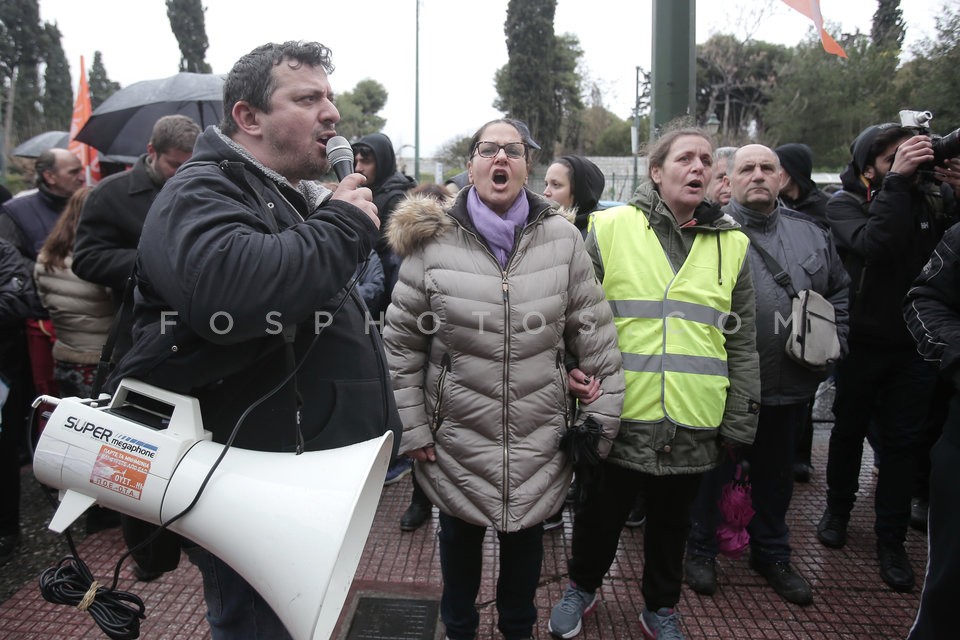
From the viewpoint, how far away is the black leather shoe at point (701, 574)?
10.1 ft

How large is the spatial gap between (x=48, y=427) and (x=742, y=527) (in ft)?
9.88

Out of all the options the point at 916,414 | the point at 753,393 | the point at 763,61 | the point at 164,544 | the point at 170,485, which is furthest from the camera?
the point at 763,61

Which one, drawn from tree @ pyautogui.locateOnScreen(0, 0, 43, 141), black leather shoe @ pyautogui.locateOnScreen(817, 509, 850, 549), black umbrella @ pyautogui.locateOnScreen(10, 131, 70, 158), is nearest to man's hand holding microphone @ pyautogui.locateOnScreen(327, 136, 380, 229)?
black leather shoe @ pyautogui.locateOnScreen(817, 509, 850, 549)

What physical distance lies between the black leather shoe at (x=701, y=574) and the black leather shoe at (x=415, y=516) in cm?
147

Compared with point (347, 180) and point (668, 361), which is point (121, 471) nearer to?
point (347, 180)

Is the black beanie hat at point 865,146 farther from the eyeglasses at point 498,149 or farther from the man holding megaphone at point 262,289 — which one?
the man holding megaphone at point 262,289

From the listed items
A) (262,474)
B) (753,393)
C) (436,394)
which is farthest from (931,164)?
(262,474)

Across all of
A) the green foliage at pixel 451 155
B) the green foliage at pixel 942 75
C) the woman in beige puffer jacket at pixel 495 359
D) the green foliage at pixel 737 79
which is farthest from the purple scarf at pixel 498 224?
the green foliage at pixel 737 79

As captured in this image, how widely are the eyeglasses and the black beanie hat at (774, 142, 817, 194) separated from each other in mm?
2431

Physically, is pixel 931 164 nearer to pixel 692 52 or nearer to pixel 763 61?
pixel 692 52

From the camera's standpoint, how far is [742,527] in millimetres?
3186

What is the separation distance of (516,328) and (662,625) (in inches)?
A: 58.2

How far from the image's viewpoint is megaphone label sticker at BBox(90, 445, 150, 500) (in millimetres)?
1354

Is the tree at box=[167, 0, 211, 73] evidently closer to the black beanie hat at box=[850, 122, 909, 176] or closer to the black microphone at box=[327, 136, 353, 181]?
the black beanie hat at box=[850, 122, 909, 176]
